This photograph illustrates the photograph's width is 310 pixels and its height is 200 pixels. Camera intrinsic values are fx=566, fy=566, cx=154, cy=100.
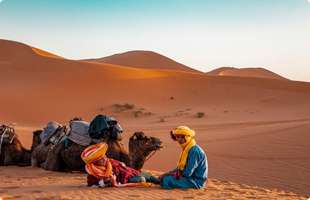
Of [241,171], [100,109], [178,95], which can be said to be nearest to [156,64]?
[178,95]

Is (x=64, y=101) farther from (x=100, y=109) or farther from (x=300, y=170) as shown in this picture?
(x=300, y=170)

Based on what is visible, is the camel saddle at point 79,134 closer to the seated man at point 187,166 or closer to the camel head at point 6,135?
the camel head at point 6,135

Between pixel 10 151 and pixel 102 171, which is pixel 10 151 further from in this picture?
pixel 102 171

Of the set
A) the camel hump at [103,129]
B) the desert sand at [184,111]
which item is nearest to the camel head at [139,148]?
the camel hump at [103,129]

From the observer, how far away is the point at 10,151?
482 inches

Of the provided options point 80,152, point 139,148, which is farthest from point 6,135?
point 139,148

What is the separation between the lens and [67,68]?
5300cm

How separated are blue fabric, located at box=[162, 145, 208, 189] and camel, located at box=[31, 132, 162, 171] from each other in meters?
1.34

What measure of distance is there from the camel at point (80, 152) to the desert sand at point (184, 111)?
0.35 metres

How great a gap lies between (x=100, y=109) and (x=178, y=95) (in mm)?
9821

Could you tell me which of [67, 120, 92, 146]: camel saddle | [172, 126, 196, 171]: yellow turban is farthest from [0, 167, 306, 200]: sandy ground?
[67, 120, 92, 146]: camel saddle

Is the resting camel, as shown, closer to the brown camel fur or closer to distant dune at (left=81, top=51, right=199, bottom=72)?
the brown camel fur

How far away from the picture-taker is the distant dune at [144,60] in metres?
96.6

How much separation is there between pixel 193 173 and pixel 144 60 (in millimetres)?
91408
